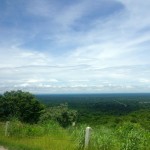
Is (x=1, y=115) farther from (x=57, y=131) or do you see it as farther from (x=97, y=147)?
(x=97, y=147)

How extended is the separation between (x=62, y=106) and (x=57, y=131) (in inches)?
971

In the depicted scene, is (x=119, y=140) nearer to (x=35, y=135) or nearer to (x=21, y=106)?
(x=35, y=135)

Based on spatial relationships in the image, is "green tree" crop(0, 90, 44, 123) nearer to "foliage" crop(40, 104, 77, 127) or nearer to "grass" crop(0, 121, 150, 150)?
"foliage" crop(40, 104, 77, 127)

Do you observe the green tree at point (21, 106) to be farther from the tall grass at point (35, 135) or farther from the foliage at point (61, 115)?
the tall grass at point (35, 135)

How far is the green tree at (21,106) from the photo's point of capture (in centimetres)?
3719

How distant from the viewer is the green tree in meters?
37.2

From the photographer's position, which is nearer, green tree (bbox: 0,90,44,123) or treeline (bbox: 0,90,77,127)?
treeline (bbox: 0,90,77,127)

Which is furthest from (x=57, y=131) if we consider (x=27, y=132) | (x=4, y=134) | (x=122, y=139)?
(x=122, y=139)

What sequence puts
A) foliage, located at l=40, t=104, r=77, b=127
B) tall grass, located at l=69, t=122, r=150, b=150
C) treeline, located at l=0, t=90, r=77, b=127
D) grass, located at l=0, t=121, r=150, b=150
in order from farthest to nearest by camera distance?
treeline, located at l=0, t=90, r=77, b=127, foliage, located at l=40, t=104, r=77, b=127, grass, located at l=0, t=121, r=150, b=150, tall grass, located at l=69, t=122, r=150, b=150

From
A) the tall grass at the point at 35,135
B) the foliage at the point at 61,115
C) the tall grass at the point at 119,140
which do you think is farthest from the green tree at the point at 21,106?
the tall grass at the point at 119,140

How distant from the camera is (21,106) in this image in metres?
37.9

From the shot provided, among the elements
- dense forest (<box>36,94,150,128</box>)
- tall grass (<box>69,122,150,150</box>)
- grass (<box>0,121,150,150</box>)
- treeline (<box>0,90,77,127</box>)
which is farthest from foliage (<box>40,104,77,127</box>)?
tall grass (<box>69,122,150,150</box>)

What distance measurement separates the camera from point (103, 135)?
431 inches

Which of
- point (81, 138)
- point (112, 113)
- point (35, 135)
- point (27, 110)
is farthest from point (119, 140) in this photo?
point (112, 113)
